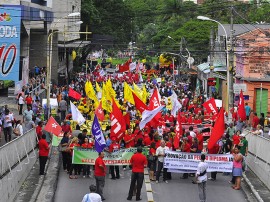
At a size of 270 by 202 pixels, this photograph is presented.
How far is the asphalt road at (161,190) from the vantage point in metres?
19.5

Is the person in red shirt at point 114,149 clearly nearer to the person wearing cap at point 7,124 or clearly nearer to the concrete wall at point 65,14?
the person wearing cap at point 7,124

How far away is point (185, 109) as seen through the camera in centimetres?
4225

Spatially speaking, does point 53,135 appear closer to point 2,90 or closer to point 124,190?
point 124,190

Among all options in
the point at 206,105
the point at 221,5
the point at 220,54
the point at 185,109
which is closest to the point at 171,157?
the point at 206,105

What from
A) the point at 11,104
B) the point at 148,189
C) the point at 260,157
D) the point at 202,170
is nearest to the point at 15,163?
the point at 148,189

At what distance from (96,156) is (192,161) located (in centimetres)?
275

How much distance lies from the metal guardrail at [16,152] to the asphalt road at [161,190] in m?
1.34

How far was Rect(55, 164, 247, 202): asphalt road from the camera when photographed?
1945cm

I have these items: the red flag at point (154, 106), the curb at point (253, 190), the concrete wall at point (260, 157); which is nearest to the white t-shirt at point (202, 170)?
the curb at point (253, 190)

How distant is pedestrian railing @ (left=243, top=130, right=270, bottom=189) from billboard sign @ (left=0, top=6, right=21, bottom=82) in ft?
44.9

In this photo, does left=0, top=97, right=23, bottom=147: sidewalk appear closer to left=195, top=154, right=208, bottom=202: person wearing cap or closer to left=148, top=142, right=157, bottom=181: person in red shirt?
left=148, top=142, right=157, bottom=181: person in red shirt

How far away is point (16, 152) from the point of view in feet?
66.0

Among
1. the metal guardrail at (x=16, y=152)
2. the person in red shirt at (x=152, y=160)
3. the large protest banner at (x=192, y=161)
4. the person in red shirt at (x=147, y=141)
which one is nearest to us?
the metal guardrail at (x=16, y=152)

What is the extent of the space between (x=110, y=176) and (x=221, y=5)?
93596mm
